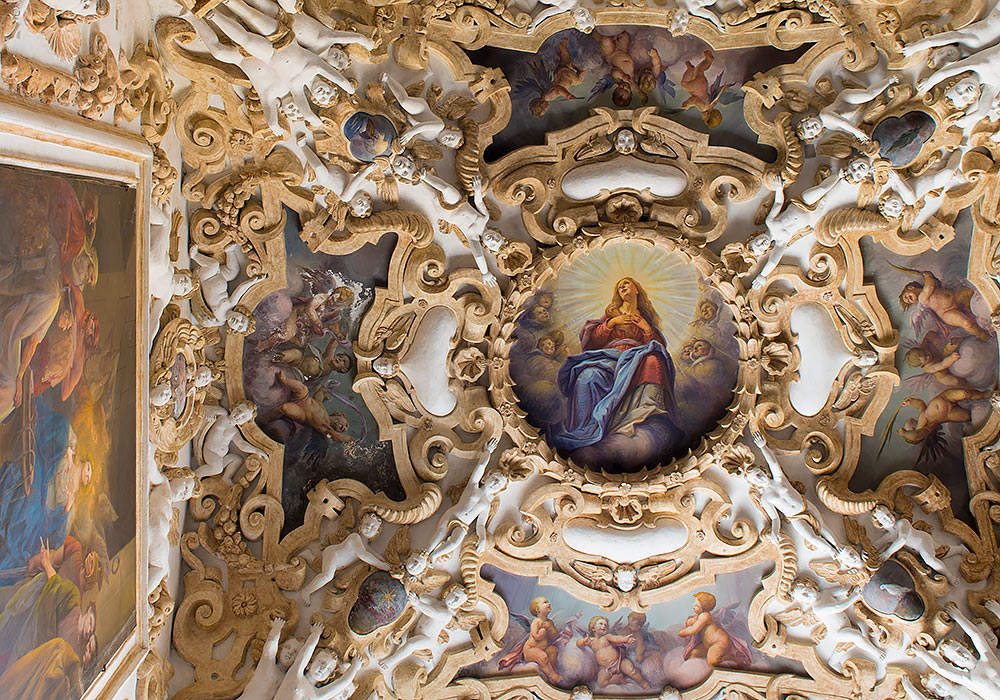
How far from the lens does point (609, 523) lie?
798 centimetres

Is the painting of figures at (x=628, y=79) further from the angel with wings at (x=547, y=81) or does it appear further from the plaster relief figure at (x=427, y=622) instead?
the plaster relief figure at (x=427, y=622)

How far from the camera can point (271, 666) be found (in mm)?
7227

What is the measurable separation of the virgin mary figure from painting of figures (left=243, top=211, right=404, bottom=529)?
1928 mm

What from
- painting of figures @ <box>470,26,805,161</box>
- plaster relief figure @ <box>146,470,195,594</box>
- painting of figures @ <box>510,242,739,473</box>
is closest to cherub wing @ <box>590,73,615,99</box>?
painting of figures @ <box>470,26,805,161</box>

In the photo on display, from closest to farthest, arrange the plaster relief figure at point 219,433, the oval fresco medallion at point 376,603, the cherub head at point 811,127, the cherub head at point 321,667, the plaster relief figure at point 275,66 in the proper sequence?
the plaster relief figure at point 275,66 → the cherub head at point 811,127 → the cherub head at point 321,667 → the oval fresco medallion at point 376,603 → the plaster relief figure at point 219,433

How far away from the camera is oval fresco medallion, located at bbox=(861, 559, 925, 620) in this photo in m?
7.33

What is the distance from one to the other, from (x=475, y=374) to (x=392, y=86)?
2770 millimetres

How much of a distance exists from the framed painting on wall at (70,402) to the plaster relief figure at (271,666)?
1.31 metres

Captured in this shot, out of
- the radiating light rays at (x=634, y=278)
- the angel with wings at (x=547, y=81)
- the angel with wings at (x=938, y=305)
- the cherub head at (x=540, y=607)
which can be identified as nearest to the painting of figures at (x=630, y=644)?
the cherub head at (x=540, y=607)

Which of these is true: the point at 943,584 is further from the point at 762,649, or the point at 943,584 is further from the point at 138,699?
the point at 138,699

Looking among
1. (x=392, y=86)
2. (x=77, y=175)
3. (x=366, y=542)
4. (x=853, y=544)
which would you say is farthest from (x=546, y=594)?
(x=77, y=175)

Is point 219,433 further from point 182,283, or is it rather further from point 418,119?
point 418,119

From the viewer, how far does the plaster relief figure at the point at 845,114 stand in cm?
682

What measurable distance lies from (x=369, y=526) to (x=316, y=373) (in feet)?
5.16
